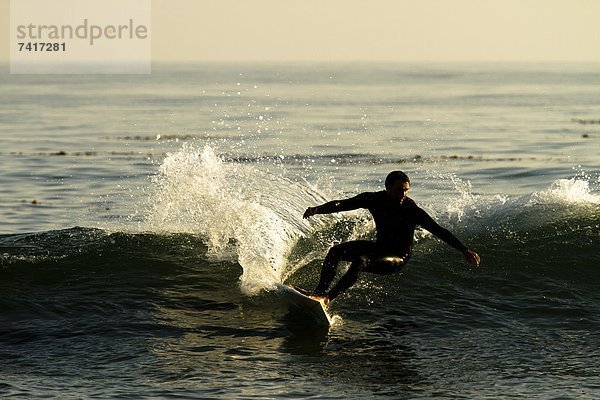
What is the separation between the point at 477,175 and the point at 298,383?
1528 cm

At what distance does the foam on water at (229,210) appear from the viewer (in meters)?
14.5

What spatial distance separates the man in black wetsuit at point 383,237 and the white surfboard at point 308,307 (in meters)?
0.19

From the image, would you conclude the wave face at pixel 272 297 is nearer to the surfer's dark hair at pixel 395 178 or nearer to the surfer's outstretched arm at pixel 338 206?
the surfer's outstretched arm at pixel 338 206

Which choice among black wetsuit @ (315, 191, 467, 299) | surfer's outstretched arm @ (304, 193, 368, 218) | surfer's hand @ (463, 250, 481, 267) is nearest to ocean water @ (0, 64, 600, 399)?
black wetsuit @ (315, 191, 467, 299)

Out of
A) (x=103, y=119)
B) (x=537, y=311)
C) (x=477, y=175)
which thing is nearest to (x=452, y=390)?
(x=537, y=311)

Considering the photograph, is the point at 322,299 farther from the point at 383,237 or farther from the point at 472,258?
the point at 472,258

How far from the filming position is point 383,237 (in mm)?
12141

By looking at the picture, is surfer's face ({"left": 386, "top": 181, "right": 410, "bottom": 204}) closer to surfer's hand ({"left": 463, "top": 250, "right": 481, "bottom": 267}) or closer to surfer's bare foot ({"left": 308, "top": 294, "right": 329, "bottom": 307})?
surfer's hand ({"left": 463, "top": 250, "right": 481, "bottom": 267})

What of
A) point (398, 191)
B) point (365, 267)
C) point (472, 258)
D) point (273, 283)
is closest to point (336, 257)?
point (365, 267)

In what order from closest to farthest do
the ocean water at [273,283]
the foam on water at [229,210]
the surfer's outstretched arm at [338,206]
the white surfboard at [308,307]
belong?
the ocean water at [273,283] < the white surfboard at [308,307] < the surfer's outstretched arm at [338,206] < the foam on water at [229,210]

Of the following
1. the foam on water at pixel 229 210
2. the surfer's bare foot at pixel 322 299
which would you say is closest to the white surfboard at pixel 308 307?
the surfer's bare foot at pixel 322 299

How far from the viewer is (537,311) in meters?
12.6

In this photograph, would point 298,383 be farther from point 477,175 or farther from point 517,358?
point 477,175

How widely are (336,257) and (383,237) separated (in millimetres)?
615
